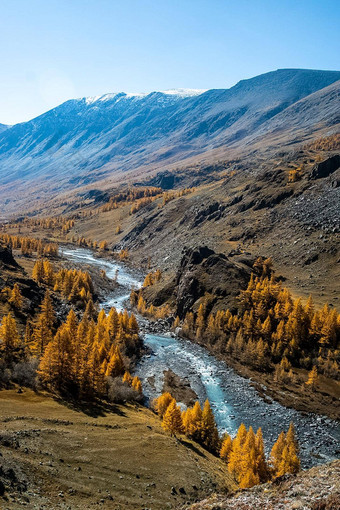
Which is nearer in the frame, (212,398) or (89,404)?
(89,404)

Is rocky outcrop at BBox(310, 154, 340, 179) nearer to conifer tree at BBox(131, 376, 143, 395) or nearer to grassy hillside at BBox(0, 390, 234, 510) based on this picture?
conifer tree at BBox(131, 376, 143, 395)

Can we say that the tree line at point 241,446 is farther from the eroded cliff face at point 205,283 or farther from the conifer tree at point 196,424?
the eroded cliff face at point 205,283

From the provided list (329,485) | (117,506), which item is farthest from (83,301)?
(329,485)

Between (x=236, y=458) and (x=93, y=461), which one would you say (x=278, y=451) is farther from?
(x=93, y=461)

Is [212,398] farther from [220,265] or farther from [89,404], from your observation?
[220,265]

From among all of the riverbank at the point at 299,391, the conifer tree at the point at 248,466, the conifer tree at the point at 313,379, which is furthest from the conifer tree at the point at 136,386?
the conifer tree at the point at 313,379

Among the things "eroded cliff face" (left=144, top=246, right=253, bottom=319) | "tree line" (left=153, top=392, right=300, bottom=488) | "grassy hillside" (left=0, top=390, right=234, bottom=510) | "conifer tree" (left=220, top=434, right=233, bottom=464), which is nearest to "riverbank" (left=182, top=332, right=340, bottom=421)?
"tree line" (left=153, top=392, right=300, bottom=488)

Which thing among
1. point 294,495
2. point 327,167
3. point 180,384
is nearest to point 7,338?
point 180,384
